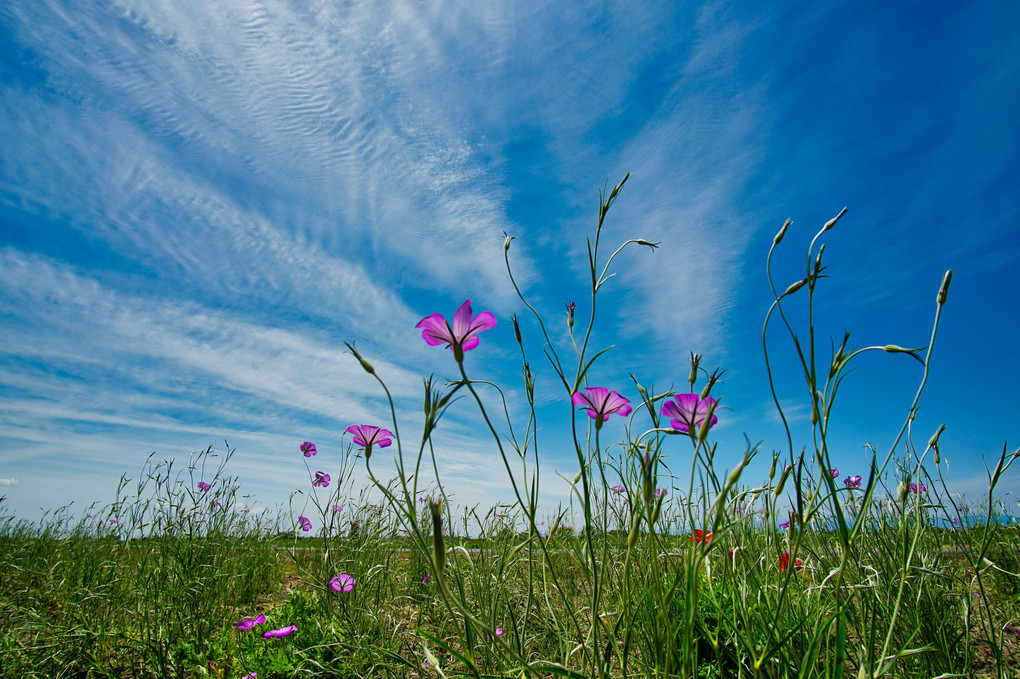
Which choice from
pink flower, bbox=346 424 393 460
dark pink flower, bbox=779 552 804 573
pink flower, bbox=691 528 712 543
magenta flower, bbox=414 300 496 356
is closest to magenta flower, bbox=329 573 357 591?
pink flower, bbox=346 424 393 460

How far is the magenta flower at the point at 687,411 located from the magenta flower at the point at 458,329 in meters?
0.43

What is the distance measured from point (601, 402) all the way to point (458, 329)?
38cm

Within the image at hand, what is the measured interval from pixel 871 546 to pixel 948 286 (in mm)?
1874

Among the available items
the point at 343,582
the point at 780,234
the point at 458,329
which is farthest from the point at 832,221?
the point at 343,582

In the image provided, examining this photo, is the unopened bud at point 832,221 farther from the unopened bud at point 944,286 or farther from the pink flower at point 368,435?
the pink flower at point 368,435

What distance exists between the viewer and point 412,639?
101 inches

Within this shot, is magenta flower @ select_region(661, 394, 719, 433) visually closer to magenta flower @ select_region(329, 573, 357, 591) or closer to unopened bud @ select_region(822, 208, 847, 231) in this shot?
unopened bud @ select_region(822, 208, 847, 231)

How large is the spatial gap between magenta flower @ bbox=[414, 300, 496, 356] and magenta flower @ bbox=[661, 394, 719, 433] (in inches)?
17.1

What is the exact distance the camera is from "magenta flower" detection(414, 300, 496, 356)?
1044 millimetres

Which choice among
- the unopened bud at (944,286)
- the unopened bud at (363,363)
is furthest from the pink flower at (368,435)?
the unopened bud at (944,286)

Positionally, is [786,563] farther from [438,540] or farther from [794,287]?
[438,540]

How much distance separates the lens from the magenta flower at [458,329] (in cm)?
104

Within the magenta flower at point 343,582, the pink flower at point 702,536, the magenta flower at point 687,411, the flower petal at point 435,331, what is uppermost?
the flower petal at point 435,331

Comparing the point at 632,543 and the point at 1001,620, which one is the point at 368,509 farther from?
the point at 1001,620
